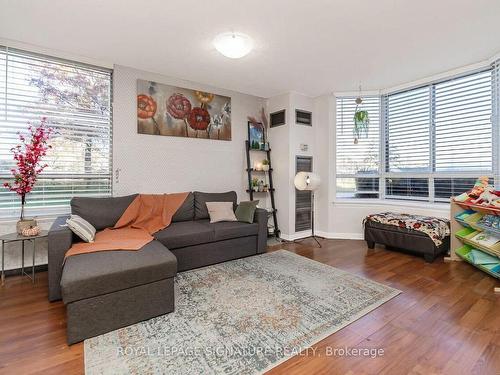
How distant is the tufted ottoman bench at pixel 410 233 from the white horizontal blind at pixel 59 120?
3.83m

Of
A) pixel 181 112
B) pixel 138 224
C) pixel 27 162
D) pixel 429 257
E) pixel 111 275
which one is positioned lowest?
pixel 429 257

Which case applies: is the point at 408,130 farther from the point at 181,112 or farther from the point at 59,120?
the point at 59,120

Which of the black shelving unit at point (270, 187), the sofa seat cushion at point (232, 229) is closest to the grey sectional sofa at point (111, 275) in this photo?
the sofa seat cushion at point (232, 229)

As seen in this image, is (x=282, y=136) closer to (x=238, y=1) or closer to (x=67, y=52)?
(x=238, y=1)

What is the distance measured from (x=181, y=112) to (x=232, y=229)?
1942 mm

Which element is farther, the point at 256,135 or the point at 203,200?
the point at 256,135

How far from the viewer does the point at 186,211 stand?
3.62 m

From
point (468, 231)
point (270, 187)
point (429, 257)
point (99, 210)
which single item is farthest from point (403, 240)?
point (99, 210)

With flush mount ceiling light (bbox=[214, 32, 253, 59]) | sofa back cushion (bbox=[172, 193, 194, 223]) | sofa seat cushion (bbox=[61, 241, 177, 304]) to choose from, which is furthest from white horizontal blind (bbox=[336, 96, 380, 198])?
sofa seat cushion (bbox=[61, 241, 177, 304])

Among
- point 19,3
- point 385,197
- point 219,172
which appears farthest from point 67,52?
point 385,197

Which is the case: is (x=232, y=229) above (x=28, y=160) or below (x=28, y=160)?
below

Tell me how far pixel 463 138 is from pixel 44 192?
17.8 ft

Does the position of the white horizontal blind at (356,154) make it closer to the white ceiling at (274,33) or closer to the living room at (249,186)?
the living room at (249,186)

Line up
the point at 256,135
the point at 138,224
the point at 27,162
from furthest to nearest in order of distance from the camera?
the point at 256,135, the point at 138,224, the point at 27,162
